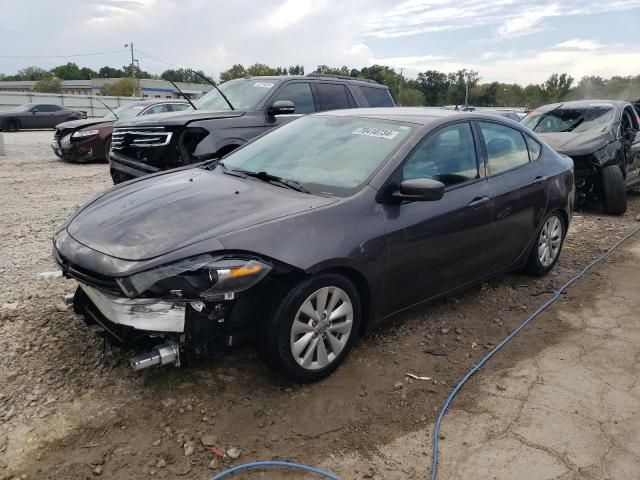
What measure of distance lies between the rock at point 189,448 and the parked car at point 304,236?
16.3 inches

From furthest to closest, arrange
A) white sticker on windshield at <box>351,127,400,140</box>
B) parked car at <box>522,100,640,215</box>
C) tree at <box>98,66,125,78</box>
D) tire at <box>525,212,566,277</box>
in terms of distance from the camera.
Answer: tree at <box>98,66,125,78</box> → parked car at <box>522,100,640,215</box> → tire at <box>525,212,566,277</box> → white sticker on windshield at <box>351,127,400,140</box>

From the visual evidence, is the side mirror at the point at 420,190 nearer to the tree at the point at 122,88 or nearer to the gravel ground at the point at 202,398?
the gravel ground at the point at 202,398

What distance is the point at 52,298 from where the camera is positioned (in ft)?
13.0

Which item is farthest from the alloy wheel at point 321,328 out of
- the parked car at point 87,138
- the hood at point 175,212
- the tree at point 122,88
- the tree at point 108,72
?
the tree at point 108,72

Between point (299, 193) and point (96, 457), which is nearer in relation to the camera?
point (96, 457)

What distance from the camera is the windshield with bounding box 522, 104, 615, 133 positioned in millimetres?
8323

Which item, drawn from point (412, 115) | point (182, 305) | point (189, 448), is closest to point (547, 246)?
point (412, 115)

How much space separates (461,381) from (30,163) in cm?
1195

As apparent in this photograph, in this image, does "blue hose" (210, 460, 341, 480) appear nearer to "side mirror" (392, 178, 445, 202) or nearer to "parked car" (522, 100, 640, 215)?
"side mirror" (392, 178, 445, 202)

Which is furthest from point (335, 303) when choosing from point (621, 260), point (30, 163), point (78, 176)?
point (30, 163)

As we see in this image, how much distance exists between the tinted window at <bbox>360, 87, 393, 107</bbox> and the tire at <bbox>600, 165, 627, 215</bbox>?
11.2 ft

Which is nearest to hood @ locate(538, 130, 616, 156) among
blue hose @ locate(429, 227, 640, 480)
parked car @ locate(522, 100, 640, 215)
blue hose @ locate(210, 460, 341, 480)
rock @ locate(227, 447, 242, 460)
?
parked car @ locate(522, 100, 640, 215)

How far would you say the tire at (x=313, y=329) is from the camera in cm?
278

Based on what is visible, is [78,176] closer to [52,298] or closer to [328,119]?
[52,298]
